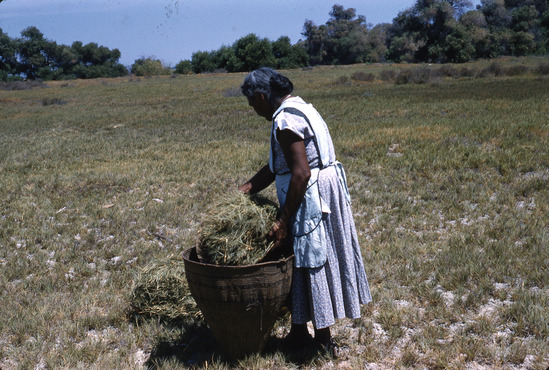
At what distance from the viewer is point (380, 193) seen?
24.7ft

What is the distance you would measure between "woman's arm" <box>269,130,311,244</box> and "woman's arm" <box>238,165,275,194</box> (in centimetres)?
44

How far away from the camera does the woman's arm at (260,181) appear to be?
354 centimetres

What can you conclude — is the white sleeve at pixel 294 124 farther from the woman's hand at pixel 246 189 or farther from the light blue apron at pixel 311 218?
the woman's hand at pixel 246 189

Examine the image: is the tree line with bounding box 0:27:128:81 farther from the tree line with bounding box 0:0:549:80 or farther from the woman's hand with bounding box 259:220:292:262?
the woman's hand with bounding box 259:220:292:262

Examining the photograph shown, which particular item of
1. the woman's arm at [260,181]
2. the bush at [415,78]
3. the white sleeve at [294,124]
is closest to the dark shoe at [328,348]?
the woman's arm at [260,181]

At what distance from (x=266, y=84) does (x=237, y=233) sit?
955mm

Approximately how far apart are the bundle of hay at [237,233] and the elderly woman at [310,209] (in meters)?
0.09

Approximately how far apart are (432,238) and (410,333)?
7.06 feet

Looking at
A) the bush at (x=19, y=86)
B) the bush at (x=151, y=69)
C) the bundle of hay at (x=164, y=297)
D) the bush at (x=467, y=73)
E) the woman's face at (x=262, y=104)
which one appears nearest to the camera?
the woman's face at (x=262, y=104)

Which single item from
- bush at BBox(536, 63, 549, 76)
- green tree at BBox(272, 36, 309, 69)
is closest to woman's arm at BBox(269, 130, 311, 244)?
bush at BBox(536, 63, 549, 76)

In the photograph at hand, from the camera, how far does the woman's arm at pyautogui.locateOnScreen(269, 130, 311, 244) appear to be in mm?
3051

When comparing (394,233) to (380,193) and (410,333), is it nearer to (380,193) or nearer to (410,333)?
(380,193)

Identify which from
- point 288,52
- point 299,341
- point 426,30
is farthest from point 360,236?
point 288,52

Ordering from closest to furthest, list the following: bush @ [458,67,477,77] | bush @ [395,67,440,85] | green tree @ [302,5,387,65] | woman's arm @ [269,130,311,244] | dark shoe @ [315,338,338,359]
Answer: woman's arm @ [269,130,311,244] → dark shoe @ [315,338,338,359] → bush @ [395,67,440,85] → bush @ [458,67,477,77] → green tree @ [302,5,387,65]
